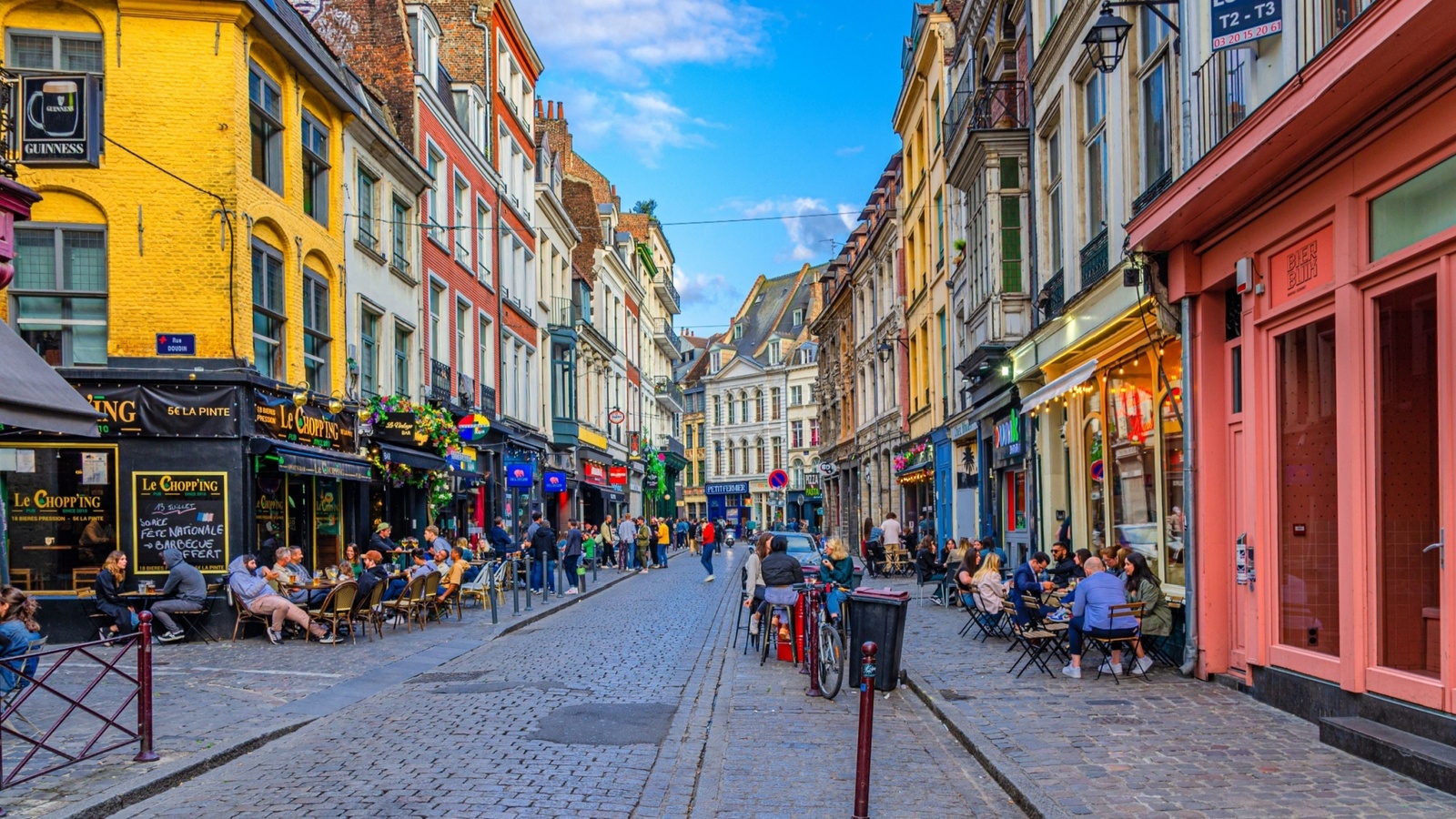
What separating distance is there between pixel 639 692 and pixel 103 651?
6636 mm

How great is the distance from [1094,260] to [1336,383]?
6914 mm

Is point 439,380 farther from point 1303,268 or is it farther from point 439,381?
point 1303,268

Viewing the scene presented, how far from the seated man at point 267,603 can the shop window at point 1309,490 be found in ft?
36.8

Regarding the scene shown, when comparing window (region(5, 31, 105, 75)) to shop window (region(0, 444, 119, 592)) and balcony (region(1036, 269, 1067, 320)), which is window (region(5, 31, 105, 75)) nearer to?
shop window (region(0, 444, 119, 592))

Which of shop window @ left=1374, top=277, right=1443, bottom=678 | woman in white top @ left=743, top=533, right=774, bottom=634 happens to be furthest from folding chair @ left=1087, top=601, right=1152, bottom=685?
woman in white top @ left=743, top=533, right=774, bottom=634

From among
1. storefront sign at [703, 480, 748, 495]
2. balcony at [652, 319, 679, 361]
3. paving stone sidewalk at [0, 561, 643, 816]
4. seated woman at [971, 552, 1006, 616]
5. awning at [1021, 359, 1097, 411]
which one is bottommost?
storefront sign at [703, 480, 748, 495]

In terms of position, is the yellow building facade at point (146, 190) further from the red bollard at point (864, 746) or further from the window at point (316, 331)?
the red bollard at point (864, 746)

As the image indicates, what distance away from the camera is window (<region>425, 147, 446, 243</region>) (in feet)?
89.8

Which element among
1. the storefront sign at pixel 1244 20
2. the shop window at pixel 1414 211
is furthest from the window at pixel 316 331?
the shop window at pixel 1414 211

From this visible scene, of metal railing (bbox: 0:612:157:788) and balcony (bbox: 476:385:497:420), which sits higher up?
balcony (bbox: 476:385:497:420)

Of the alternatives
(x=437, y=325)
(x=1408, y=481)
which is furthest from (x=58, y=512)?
(x=1408, y=481)

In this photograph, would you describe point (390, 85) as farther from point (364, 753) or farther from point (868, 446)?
point (868, 446)

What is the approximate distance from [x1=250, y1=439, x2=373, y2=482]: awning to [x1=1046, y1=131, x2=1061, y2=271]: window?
10.9m

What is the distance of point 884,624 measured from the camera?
34.7 ft
